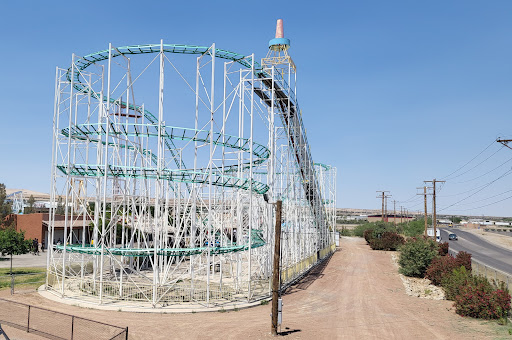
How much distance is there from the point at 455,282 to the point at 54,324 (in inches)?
770

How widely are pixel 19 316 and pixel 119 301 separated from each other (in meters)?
4.70

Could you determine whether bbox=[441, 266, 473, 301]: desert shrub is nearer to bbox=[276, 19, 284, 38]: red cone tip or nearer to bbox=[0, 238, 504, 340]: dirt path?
bbox=[0, 238, 504, 340]: dirt path

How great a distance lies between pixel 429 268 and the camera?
95.7 feet

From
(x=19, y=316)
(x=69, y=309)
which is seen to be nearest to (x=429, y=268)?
(x=69, y=309)

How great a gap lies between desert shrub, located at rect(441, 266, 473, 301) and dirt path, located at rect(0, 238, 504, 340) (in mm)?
767

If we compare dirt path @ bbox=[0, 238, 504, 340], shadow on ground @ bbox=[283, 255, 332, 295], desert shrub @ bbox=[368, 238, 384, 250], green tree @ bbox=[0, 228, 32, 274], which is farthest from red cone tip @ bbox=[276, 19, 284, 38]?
desert shrub @ bbox=[368, 238, 384, 250]

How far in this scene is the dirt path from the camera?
51.0ft

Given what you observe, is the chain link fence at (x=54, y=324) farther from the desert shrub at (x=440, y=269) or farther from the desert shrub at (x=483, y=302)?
the desert shrub at (x=440, y=269)

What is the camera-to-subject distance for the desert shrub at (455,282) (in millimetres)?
21141

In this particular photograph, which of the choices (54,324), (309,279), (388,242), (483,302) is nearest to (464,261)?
(483,302)

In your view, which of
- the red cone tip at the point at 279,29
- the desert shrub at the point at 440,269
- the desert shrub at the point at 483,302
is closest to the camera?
the desert shrub at the point at 483,302

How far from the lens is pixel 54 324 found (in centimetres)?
1419

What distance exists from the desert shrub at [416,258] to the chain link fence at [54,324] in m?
23.8

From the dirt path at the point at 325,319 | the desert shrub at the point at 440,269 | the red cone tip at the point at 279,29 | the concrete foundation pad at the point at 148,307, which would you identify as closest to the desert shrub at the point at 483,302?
the dirt path at the point at 325,319
